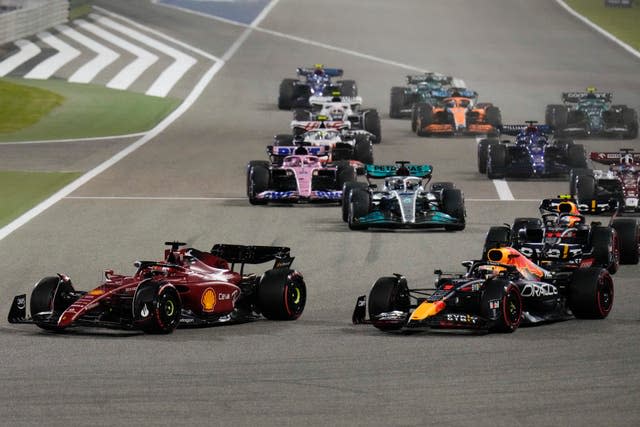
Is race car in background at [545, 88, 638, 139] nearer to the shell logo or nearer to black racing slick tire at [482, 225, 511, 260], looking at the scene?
black racing slick tire at [482, 225, 511, 260]

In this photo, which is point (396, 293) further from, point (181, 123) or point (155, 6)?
point (155, 6)

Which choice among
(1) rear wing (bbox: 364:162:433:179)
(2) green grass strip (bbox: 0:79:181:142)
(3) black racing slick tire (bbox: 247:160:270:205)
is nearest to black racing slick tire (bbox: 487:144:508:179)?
(3) black racing slick tire (bbox: 247:160:270:205)

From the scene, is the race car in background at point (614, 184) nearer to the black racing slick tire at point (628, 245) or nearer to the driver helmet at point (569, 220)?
the black racing slick tire at point (628, 245)

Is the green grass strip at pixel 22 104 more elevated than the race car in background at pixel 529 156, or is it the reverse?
the green grass strip at pixel 22 104

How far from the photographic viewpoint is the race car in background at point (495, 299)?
19969mm

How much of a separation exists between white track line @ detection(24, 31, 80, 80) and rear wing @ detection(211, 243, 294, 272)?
1607 inches

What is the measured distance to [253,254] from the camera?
22.4m

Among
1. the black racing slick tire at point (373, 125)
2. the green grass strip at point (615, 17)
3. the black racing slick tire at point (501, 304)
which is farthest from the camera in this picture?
the green grass strip at point (615, 17)

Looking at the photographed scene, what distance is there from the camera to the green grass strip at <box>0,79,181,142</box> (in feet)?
163

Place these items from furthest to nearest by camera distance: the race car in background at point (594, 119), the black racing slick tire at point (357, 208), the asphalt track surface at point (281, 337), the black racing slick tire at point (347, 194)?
the race car in background at point (594, 119) → the black racing slick tire at point (347, 194) → the black racing slick tire at point (357, 208) → the asphalt track surface at point (281, 337)

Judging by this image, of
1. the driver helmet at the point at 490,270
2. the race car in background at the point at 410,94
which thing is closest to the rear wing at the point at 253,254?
the driver helmet at the point at 490,270

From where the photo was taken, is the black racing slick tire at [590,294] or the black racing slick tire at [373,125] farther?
the black racing slick tire at [373,125]

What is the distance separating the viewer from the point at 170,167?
137 feet

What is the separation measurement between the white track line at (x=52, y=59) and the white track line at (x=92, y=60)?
857mm
